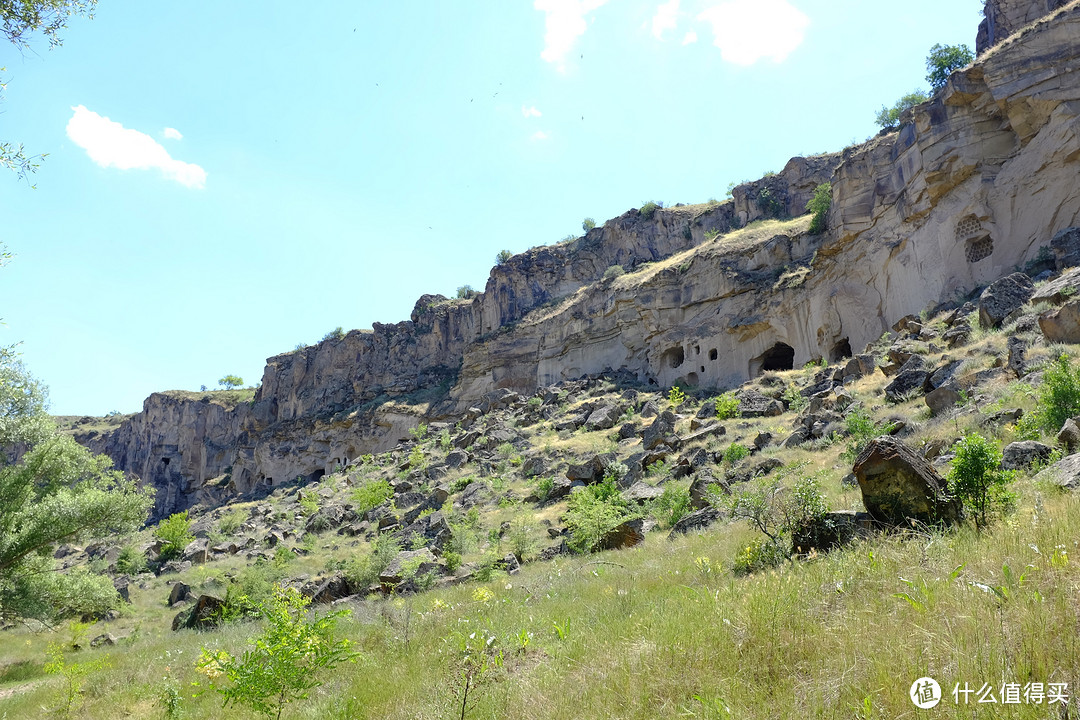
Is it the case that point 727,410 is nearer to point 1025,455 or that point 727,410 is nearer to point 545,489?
point 545,489

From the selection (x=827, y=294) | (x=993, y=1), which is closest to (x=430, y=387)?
(x=827, y=294)

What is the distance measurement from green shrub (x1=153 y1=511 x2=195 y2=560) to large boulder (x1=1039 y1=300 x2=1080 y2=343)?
25995 mm

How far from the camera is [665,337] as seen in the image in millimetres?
32875

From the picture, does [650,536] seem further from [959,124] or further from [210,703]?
[959,124]

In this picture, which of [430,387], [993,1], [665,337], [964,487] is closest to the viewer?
[964,487]

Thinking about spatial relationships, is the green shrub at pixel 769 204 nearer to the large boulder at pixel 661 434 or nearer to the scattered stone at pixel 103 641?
the large boulder at pixel 661 434

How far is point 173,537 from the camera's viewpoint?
2178 cm

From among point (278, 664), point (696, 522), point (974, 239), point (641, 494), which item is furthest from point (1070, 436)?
point (974, 239)

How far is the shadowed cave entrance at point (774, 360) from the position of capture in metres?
28.3

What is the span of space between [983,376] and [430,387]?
131 feet

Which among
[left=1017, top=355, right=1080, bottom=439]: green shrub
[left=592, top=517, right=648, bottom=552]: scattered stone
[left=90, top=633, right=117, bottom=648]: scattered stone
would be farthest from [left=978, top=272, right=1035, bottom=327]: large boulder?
[left=90, top=633, right=117, bottom=648]: scattered stone

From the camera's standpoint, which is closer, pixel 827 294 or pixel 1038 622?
pixel 1038 622

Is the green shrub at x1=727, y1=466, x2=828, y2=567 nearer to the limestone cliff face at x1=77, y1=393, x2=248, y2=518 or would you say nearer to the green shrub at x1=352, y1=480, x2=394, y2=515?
the green shrub at x1=352, y1=480, x2=394, y2=515

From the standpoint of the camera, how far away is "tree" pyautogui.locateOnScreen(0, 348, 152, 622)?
1066cm
